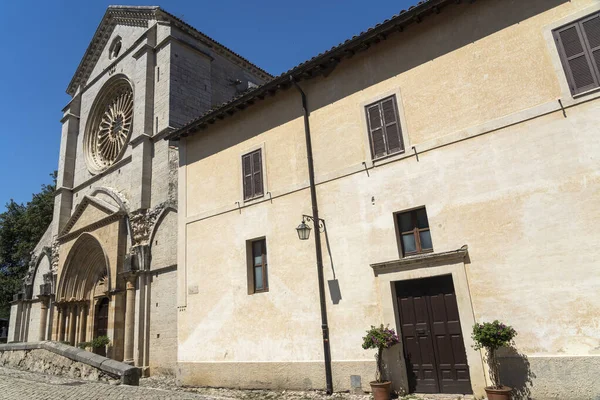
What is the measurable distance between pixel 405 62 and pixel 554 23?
2.86 meters

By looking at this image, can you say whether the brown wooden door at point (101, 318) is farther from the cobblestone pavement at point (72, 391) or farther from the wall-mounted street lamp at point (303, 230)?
the wall-mounted street lamp at point (303, 230)

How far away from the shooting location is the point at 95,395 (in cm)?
898

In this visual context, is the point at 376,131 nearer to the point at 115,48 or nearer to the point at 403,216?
the point at 403,216

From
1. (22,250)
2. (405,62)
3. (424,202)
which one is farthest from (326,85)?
(22,250)

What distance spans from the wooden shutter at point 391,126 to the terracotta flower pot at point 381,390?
15.4 feet

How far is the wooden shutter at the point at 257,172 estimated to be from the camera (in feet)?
36.8

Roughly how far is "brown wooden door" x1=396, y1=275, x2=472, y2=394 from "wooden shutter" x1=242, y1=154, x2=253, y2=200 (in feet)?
16.4

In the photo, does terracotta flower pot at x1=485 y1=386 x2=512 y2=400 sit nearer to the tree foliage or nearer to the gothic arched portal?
the gothic arched portal

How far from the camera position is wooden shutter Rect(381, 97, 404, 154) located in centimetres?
894

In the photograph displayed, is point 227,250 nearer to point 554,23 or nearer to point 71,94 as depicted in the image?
point 554,23

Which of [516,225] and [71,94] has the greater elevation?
[71,94]

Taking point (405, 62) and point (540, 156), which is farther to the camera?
point (405, 62)

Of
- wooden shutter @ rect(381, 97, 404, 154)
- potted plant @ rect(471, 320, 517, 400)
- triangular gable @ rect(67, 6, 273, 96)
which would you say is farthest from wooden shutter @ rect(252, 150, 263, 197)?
triangular gable @ rect(67, 6, 273, 96)

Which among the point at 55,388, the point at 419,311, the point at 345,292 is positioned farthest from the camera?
the point at 55,388
